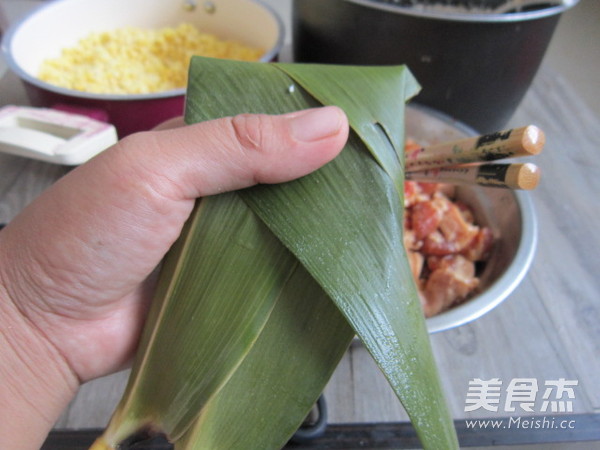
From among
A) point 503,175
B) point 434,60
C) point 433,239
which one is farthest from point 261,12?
point 503,175

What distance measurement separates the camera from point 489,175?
1.53 feet

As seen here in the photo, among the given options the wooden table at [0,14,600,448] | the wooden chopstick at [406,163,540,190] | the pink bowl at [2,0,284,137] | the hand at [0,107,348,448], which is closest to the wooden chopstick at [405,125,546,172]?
the wooden chopstick at [406,163,540,190]

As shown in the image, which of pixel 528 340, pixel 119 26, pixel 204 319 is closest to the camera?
pixel 204 319

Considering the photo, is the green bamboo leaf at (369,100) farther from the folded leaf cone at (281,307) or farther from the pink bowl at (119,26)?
the pink bowl at (119,26)

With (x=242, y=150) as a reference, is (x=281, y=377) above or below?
below

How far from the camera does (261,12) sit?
1.01 m

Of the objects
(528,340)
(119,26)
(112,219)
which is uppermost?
(112,219)

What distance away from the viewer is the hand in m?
0.38

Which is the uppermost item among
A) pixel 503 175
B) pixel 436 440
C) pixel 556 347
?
pixel 503 175

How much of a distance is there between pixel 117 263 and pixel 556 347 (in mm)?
588

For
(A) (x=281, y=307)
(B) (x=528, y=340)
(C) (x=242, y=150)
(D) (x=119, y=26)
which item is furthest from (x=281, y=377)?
(D) (x=119, y=26)

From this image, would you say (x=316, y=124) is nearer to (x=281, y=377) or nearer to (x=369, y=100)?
(x=369, y=100)

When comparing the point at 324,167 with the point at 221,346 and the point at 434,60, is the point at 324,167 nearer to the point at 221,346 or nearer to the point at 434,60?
the point at 221,346

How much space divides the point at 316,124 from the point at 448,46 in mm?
454
